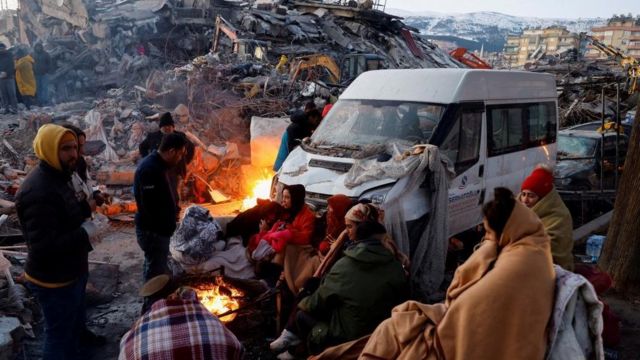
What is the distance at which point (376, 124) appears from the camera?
20.5 feet

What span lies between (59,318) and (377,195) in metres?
3.18

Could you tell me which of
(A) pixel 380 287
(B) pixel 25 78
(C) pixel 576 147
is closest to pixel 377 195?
(A) pixel 380 287

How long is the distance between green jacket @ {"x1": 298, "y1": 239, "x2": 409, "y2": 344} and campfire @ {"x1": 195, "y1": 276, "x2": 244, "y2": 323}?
1498 mm

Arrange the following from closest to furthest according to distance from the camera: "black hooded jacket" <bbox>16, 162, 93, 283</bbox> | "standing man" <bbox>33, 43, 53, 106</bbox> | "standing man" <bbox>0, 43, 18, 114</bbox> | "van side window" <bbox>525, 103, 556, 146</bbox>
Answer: "black hooded jacket" <bbox>16, 162, 93, 283</bbox> → "van side window" <bbox>525, 103, 556, 146</bbox> → "standing man" <bbox>0, 43, 18, 114</bbox> → "standing man" <bbox>33, 43, 53, 106</bbox>

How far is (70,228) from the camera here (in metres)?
3.64

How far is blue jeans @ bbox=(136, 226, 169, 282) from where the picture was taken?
4645mm

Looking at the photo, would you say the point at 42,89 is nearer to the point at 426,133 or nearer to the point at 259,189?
the point at 259,189

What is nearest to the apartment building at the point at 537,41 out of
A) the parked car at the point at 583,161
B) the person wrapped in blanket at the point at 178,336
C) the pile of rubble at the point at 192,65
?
the pile of rubble at the point at 192,65

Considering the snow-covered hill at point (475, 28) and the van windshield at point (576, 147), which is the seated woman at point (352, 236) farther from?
the snow-covered hill at point (475, 28)

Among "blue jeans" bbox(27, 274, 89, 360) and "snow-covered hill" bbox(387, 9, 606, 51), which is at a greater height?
"snow-covered hill" bbox(387, 9, 606, 51)

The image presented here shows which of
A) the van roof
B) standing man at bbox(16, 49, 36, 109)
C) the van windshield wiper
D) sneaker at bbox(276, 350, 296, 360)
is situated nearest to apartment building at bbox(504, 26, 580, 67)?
standing man at bbox(16, 49, 36, 109)

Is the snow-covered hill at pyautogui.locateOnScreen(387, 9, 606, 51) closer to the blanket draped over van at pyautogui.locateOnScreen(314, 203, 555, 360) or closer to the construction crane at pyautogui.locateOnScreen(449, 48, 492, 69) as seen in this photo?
the construction crane at pyautogui.locateOnScreen(449, 48, 492, 69)

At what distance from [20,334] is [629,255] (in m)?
6.77

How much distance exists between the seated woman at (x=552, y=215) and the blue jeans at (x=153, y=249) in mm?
3557
